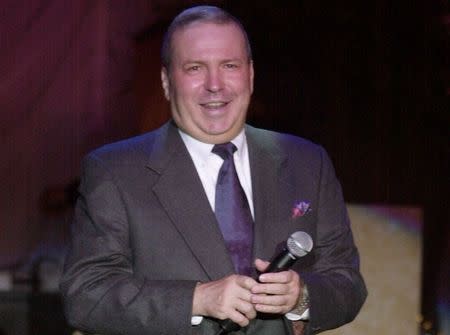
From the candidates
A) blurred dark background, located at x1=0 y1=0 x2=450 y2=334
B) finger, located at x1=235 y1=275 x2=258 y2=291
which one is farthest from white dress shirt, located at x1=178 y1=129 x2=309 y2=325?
blurred dark background, located at x1=0 y1=0 x2=450 y2=334

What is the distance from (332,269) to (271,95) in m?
1.76

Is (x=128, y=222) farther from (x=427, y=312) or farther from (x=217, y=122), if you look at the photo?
(x=427, y=312)

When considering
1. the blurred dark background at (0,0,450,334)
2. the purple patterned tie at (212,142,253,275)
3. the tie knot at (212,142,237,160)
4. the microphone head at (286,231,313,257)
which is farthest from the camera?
the blurred dark background at (0,0,450,334)

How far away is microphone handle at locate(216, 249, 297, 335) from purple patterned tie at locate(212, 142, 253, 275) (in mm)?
186

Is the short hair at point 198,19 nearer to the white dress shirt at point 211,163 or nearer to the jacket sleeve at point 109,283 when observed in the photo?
the white dress shirt at point 211,163

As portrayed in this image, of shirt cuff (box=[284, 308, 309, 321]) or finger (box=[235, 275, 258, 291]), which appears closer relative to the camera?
finger (box=[235, 275, 258, 291])

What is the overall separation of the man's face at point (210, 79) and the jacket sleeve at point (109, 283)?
0.25 metres

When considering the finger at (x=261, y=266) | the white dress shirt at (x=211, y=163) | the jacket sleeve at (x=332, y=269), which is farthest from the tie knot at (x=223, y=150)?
the finger at (x=261, y=266)

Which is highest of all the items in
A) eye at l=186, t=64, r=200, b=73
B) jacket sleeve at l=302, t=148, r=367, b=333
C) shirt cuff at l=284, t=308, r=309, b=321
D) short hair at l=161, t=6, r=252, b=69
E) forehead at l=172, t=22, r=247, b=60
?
short hair at l=161, t=6, r=252, b=69

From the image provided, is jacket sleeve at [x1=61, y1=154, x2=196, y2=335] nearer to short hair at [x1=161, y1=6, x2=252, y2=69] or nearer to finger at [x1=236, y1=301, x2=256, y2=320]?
finger at [x1=236, y1=301, x2=256, y2=320]

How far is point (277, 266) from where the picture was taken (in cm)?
163

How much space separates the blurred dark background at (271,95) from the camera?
338 cm

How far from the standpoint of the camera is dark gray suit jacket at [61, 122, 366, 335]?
174 centimetres

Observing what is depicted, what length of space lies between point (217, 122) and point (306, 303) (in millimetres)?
481
